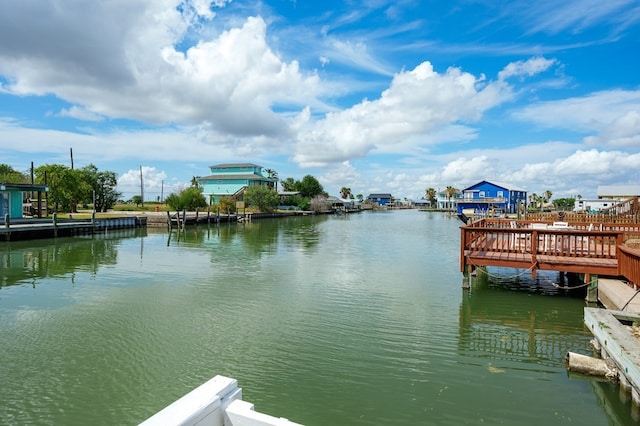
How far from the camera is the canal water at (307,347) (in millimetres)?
6074

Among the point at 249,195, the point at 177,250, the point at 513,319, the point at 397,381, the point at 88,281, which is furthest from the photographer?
the point at 249,195

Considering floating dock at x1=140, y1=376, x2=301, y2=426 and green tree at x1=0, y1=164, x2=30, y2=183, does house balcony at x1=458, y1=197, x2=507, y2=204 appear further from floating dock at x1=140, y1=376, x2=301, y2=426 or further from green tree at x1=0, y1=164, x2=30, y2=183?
floating dock at x1=140, y1=376, x2=301, y2=426

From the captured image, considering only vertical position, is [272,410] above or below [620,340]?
below

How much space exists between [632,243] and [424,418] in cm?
868

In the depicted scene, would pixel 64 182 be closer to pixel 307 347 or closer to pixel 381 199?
pixel 307 347

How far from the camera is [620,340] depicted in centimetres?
635

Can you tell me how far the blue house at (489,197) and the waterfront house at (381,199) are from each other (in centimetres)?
9394

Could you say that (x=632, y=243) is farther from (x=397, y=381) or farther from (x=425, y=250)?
(x=425, y=250)

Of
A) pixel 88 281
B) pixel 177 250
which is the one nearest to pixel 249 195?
pixel 177 250

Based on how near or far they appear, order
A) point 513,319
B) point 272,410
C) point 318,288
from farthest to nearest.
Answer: point 318,288 < point 513,319 < point 272,410

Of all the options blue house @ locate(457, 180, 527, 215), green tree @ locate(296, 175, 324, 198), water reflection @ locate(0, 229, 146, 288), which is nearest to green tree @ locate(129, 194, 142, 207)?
green tree @ locate(296, 175, 324, 198)

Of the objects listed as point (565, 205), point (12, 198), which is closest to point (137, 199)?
point (12, 198)

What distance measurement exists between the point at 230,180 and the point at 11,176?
37.7 m

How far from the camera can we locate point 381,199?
17962 cm
